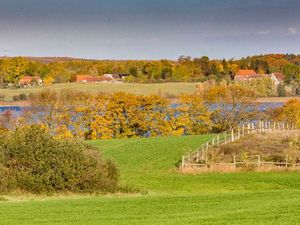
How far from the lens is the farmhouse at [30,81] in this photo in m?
167

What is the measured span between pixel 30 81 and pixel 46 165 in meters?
145

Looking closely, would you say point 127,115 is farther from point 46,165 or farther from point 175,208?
point 175,208

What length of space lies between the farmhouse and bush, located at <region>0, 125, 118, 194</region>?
450ft

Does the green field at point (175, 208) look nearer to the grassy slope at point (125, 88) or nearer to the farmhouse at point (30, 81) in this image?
the grassy slope at point (125, 88)

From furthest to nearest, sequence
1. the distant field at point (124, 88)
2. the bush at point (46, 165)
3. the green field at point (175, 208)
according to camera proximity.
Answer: the distant field at point (124, 88), the bush at point (46, 165), the green field at point (175, 208)

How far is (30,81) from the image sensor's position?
171m

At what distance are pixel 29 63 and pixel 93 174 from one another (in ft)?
546

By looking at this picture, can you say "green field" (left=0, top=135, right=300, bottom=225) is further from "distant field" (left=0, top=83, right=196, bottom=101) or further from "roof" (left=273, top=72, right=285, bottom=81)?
"roof" (left=273, top=72, right=285, bottom=81)

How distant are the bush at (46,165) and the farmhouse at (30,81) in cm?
13705

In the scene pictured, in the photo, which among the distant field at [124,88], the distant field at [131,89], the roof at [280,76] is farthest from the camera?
the roof at [280,76]

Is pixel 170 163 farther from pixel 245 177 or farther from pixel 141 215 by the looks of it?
pixel 141 215

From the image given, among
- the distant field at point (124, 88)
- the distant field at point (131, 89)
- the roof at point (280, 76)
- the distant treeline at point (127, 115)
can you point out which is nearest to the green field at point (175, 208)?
the distant treeline at point (127, 115)

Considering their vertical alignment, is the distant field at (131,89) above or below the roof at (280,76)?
below

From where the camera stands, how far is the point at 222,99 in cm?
8425
